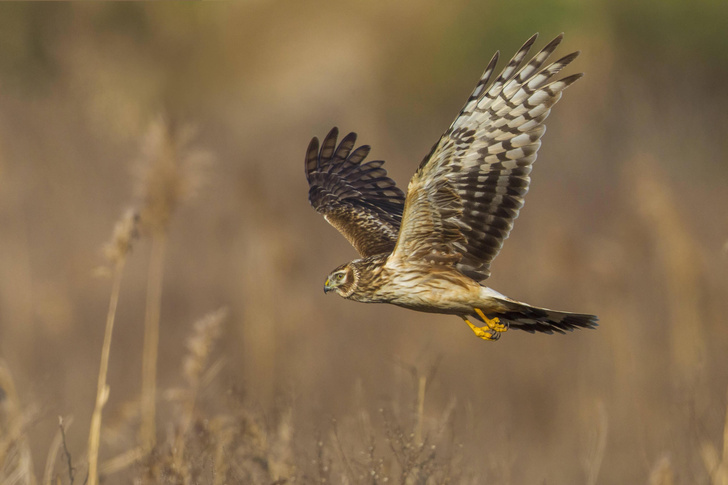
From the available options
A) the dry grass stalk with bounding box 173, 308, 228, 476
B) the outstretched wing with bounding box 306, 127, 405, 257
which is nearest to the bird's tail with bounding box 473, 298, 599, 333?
the outstretched wing with bounding box 306, 127, 405, 257

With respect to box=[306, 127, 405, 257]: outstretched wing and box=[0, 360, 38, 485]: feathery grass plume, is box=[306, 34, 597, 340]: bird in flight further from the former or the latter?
box=[0, 360, 38, 485]: feathery grass plume

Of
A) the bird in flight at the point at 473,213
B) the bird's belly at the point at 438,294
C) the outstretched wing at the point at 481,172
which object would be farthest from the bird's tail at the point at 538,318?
the outstretched wing at the point at 481,172

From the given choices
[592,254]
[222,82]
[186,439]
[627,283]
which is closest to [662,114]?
[627,283]

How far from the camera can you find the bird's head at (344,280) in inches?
211

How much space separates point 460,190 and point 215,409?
6.66ft

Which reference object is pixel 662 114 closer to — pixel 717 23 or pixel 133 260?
pixel 717 23

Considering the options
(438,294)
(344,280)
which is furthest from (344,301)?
(438,294)

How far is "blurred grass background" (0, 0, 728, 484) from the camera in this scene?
5.01 metres

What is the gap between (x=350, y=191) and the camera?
6691 millimetres

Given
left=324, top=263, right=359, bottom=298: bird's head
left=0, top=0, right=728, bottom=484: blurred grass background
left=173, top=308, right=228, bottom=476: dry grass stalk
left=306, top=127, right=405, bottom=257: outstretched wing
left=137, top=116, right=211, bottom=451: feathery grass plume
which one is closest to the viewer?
left=173, top=308, right=228, bottom=476: dry grass stalk

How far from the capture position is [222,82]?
23391mm

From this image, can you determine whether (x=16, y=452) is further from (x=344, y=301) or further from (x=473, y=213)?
(x=344, y=301)

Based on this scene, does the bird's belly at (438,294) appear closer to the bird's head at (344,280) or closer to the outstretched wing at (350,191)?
the bird's head at (344,280)

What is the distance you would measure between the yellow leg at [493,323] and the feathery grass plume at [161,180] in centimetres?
169
